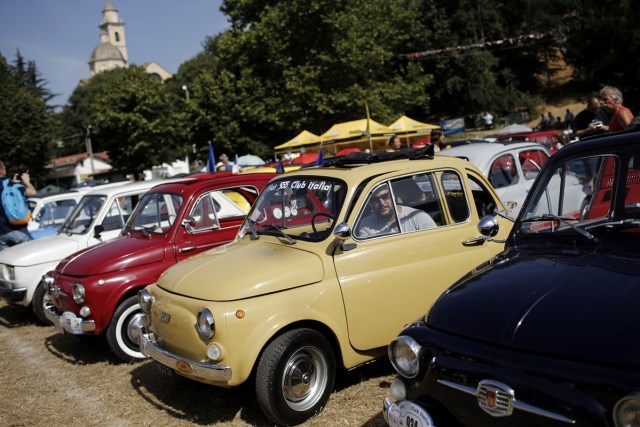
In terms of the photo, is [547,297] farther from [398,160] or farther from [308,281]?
[398,160]

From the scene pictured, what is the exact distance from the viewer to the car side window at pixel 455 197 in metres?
5.14

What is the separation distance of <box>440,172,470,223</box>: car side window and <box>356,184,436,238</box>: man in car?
1.14ft

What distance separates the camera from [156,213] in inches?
278

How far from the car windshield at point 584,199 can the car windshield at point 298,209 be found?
1.62 m

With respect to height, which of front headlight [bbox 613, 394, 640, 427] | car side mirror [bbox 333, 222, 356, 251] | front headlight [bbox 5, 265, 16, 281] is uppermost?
car side mirror [bbox 333, 222, 356, 251]

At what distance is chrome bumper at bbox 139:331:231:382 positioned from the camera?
4016mm

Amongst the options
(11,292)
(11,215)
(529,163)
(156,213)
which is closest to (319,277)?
(156,213)

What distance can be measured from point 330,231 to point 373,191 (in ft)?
1.69

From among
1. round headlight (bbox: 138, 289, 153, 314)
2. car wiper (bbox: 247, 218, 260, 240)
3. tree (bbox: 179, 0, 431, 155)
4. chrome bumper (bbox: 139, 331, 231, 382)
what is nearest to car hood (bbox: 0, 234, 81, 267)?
round headlight (bbox: 138, 289, 153, 314)

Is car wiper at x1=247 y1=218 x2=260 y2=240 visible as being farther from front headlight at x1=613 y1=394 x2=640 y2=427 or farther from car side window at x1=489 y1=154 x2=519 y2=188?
car side window at x1=489 y1=154 x2=519 y2=188

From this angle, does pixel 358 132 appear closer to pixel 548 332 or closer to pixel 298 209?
pixel 298 209

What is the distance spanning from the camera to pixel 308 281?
436 cm

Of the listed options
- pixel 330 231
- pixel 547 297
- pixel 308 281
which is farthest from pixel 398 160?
pixel 547 297

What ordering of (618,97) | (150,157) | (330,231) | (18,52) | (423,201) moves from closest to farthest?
(330,231) → (423,201) → (618,97) → (150,157) → (18,52)
